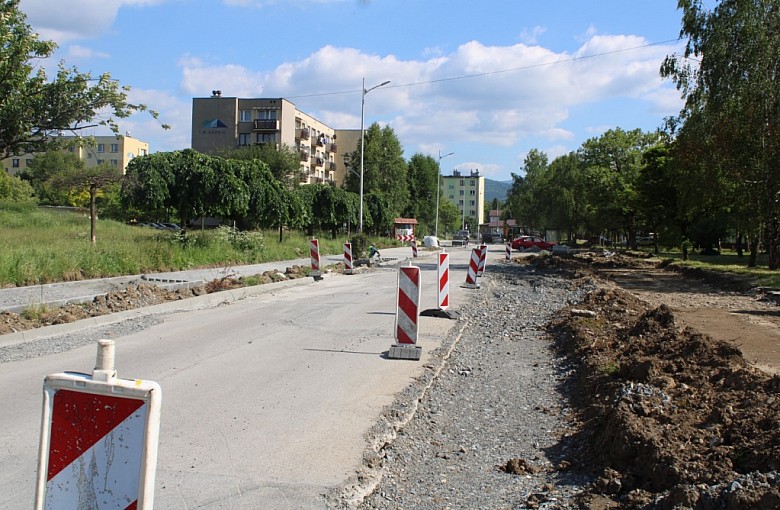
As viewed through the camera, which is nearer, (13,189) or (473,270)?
(473,270)

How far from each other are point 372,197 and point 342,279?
41.7 meters

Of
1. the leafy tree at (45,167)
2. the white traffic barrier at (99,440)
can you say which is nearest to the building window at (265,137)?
the leafy tree at (45,167)

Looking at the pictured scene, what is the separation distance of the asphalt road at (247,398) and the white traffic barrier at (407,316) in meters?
0.21

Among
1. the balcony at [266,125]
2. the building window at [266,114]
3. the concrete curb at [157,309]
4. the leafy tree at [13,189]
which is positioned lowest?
the concrete curb at [157,309]

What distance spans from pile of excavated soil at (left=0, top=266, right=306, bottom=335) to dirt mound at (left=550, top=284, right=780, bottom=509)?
908 cm

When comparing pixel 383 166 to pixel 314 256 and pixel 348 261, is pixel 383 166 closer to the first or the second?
pixel 348 261

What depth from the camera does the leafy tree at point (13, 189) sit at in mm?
65375

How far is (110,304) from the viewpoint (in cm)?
1423

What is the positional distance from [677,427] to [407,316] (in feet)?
16.1

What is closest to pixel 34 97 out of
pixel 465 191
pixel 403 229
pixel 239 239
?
pixel 239 239

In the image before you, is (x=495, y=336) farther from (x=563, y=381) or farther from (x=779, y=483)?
(x=779, y=483)

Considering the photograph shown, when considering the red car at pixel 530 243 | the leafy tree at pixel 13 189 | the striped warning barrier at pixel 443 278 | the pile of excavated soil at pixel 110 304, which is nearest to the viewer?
the pile of excavated soil at pixel 110 304

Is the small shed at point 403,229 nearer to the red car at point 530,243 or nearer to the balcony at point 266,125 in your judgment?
the red car at point 530,243

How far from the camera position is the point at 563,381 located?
30.3 feet
